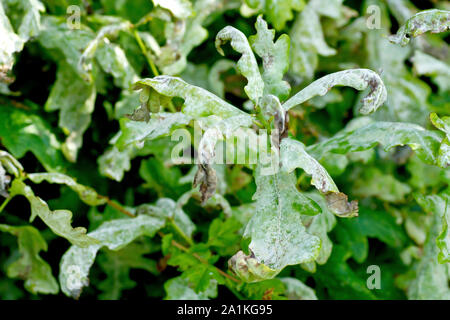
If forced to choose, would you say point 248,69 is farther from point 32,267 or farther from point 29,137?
point 32,267

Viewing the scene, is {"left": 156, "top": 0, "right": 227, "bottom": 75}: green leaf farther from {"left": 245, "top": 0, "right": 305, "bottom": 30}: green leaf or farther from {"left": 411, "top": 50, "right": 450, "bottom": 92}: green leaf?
{"left": 411, "top": 50, "right": 450, "bottom": 92}: green leaf

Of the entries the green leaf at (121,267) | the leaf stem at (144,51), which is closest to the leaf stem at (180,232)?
the green leaf at (121,267)

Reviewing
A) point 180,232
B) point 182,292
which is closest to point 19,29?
point 180,232

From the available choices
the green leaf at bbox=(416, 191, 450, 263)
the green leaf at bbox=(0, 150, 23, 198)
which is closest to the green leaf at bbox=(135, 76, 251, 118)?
the green leaf at bbox=(0, 150, 23, 198)

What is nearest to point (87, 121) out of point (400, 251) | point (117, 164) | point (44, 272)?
point (117, 164)
